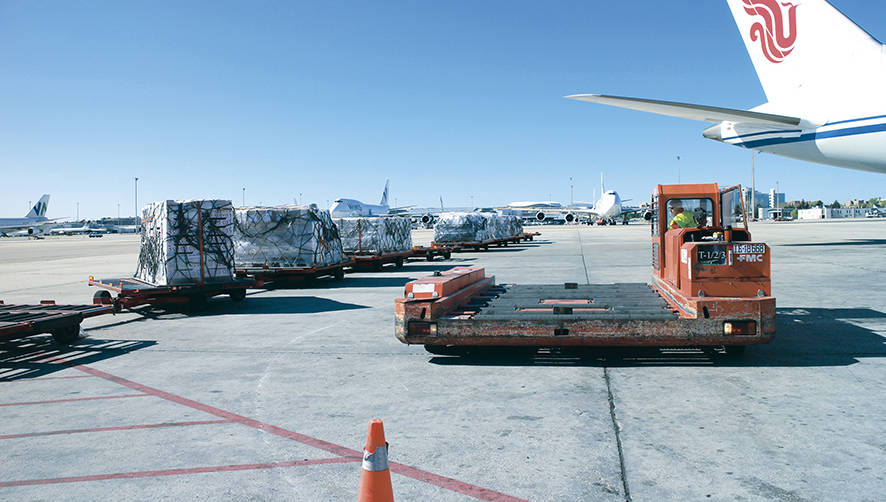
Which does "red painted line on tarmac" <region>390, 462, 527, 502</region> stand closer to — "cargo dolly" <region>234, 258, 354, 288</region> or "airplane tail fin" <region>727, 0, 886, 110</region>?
"cargo dolly" <region>234, 258, 354, 288</region>

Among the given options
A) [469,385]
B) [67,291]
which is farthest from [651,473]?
[67,291]

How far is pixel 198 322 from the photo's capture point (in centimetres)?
1061

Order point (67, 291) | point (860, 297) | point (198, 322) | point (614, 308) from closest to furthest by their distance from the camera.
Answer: point (614, 308), point (198, 322), point (860, 297), point (67, 291)

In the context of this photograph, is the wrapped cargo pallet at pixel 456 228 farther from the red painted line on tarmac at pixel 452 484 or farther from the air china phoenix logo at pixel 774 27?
the red painted line on tarmac at pixel 452 484

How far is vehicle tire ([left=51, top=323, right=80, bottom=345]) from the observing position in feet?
28.1

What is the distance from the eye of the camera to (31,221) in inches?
3179

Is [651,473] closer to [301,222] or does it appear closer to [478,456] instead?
[478,456]

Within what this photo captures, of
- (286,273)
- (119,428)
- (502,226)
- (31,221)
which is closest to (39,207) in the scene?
(31,221)

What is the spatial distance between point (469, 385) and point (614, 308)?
2358 mm

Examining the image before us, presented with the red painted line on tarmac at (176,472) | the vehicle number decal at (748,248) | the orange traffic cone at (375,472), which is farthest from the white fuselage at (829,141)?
the orange traffic cone at (375,472)

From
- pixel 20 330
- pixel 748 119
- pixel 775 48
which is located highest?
pixel 775 48

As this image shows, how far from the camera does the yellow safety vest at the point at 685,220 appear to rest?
26.5 ft

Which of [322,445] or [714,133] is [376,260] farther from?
[714,133]

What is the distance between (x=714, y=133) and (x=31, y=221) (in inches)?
3347
